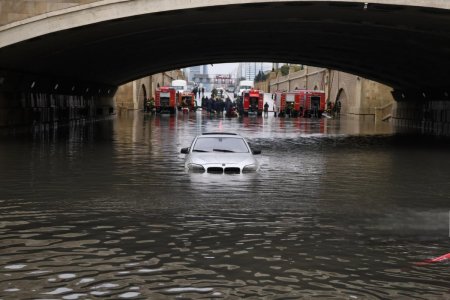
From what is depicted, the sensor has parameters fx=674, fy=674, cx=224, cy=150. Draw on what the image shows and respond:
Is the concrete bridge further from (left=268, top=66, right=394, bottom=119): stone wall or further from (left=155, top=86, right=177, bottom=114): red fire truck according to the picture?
(left=155, top=86, right=177, bottom=114): red fire truck

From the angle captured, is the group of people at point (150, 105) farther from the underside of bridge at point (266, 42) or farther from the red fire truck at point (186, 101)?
the underside of bridge at point (266, 42)

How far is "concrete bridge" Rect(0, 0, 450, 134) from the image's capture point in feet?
77.5

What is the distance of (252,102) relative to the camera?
2953 inches

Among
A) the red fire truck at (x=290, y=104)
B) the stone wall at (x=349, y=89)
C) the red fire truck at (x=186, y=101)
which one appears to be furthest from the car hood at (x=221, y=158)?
the red fire truck at (x=186, y=101)

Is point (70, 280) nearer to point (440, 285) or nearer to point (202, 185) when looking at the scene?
point (440, 285)

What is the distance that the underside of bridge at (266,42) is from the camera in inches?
1001

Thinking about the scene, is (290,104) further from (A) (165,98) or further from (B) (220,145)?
(B) (220,145)

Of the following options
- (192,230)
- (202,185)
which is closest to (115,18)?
(202,185)

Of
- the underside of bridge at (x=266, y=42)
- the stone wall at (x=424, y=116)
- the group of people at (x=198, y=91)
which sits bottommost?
the stone wall at (x=424, y=116)

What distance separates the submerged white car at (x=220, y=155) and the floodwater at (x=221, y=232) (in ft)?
1.06

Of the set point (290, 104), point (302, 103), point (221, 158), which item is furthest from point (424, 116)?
point (221, 158)

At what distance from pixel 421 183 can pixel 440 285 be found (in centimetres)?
922

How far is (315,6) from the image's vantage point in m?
24.3

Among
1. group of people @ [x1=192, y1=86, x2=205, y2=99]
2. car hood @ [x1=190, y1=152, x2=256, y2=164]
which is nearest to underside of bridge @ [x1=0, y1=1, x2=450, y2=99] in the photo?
car hood @ [x1=190, y1=152, x2=256, y2=164]
